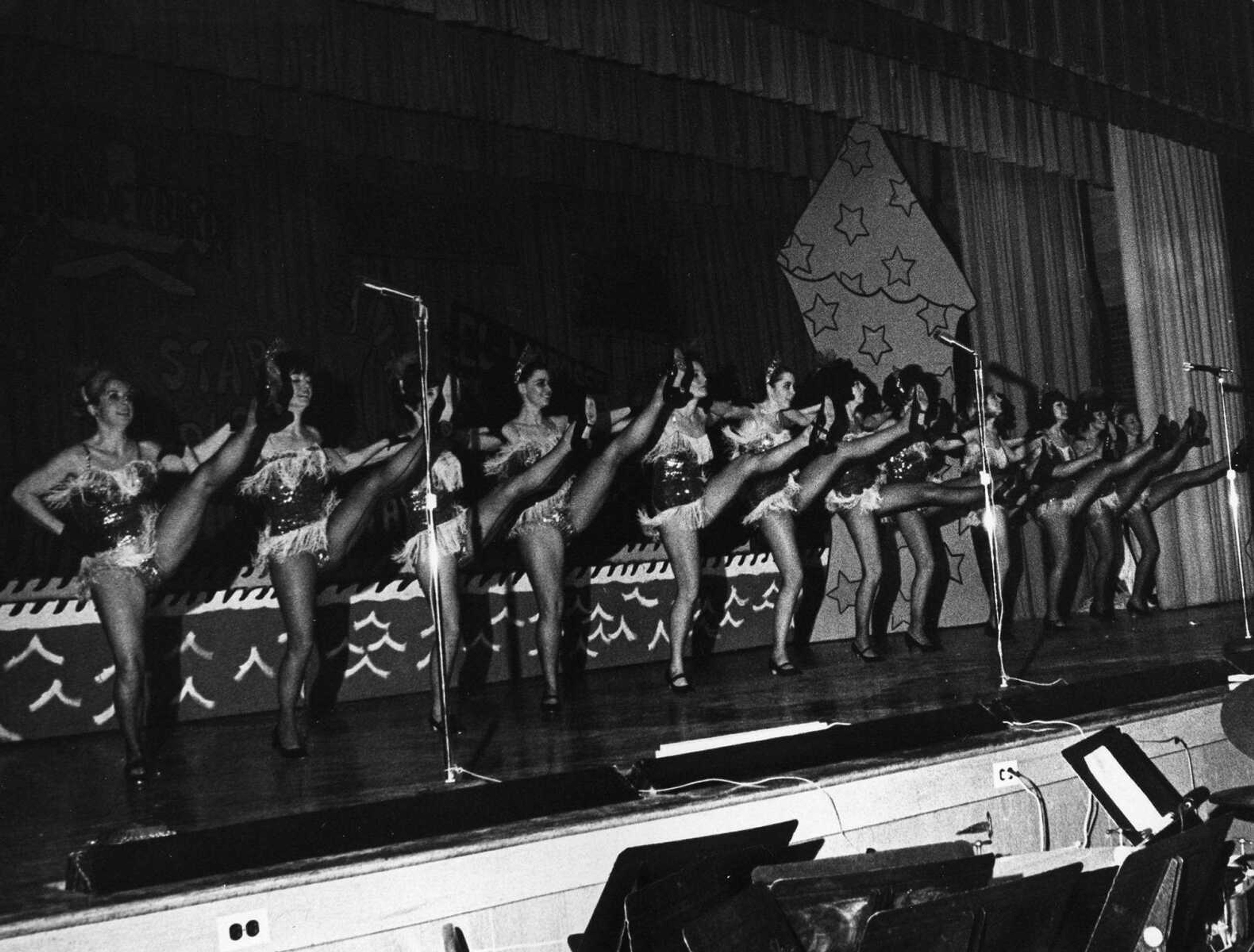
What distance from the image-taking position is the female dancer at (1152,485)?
11109 millimetres

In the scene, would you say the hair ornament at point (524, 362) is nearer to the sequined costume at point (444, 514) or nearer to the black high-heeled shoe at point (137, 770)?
the sequined costume at point (444, 514)

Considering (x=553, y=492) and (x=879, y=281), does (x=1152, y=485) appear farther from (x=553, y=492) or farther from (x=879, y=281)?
(x=553, y=492)

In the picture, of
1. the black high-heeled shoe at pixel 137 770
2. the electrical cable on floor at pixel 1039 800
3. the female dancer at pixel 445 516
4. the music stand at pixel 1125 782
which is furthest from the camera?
the female dancer at pixel 445 516

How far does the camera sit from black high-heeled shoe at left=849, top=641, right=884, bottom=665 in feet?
26.8

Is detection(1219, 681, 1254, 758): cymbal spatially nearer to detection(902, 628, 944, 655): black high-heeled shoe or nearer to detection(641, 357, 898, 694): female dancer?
detection(641, 357, 898, 694): female dancer

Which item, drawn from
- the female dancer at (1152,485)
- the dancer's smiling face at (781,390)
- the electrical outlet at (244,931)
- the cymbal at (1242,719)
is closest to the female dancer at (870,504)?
the dancer's smiling face at (781,390)

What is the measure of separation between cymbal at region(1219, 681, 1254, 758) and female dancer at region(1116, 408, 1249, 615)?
7493 mm

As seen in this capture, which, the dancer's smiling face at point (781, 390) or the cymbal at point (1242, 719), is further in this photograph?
the dancer's smiling face at point (781, 390)

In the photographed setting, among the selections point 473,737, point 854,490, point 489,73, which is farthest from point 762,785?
point 489,73

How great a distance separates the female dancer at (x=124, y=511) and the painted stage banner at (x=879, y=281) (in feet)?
22.0

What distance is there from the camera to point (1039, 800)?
450 centimetres

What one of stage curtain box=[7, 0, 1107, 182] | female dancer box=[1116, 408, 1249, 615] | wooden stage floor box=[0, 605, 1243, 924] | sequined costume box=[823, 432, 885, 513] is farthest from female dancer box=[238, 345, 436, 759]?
female dancer box=[1116, 408, 1249, 615]

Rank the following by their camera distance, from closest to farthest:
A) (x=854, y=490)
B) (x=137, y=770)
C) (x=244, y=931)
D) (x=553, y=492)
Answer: (x=244, y=931), (x=137, y=770), (x=553, y=492), (x=854, y=490)

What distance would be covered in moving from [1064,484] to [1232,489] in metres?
1.31
